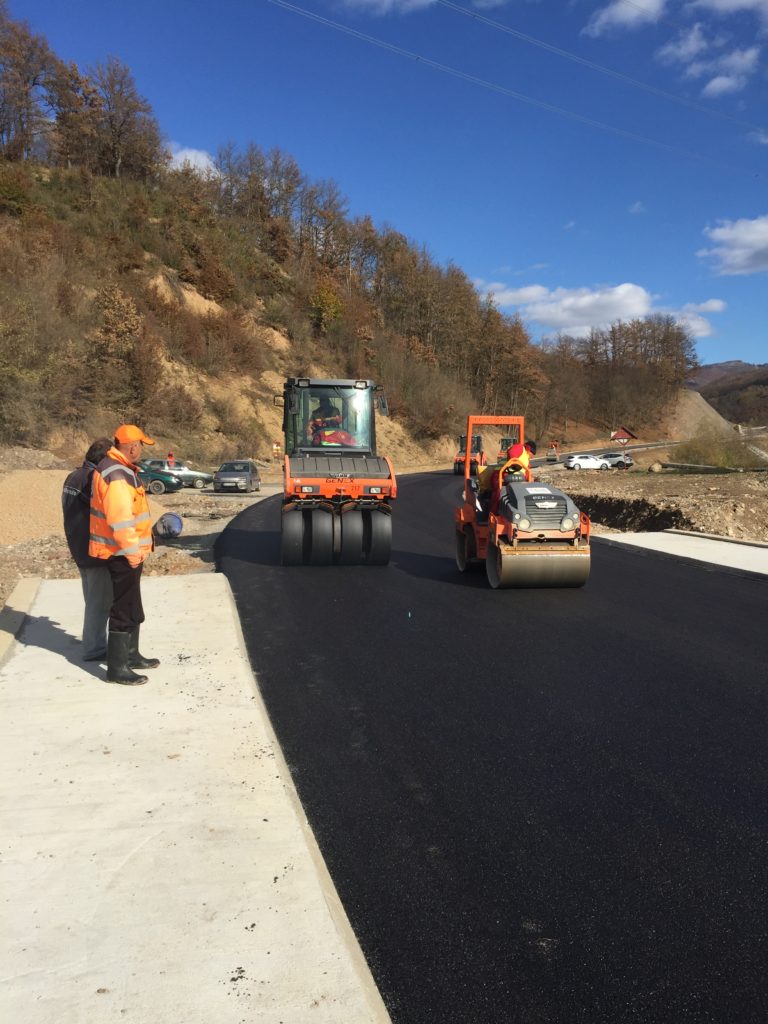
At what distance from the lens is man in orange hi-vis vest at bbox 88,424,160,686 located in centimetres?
561

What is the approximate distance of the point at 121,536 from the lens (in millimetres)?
5621

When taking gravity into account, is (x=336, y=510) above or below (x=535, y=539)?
above

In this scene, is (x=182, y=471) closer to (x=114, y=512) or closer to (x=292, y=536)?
(x=292, y=536)

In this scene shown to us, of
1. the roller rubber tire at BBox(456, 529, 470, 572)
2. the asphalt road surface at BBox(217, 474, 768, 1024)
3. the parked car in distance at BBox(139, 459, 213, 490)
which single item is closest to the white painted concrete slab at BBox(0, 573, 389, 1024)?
the asphalt road surface at BBox(217, 474, 768, 1024)

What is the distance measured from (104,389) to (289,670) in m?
35.6

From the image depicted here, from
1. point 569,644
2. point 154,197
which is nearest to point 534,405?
point 154,197

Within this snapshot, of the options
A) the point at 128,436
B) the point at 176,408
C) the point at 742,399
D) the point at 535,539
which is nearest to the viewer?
the point at 128,436

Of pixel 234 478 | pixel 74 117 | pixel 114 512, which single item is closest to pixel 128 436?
pixel 114 512

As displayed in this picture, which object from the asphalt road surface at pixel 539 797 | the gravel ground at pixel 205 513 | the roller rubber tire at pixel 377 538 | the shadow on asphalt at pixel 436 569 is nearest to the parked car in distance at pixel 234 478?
the gravel ground at pixel 205 513

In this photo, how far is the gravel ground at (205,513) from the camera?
12.2 metres

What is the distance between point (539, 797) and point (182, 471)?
28184mm

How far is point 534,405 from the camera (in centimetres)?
8644

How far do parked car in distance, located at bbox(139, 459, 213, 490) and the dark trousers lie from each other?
2443 cm

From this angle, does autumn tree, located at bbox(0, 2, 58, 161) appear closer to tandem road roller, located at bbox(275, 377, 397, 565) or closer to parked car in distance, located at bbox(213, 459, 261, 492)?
parked car in distance, located at bbox(213, 459, 261, 492)
